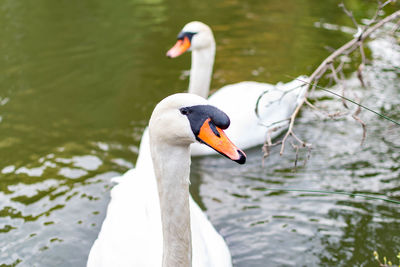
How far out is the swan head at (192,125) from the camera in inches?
92.4

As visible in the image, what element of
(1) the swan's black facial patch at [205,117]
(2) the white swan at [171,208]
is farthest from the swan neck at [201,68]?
(1) the swan's black facial patch at [205,117]

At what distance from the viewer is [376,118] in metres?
6.18

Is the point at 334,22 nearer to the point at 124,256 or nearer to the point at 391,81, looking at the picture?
the point at 391,81

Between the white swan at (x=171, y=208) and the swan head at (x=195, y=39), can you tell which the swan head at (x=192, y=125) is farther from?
the swan head at (x=195, y=39)

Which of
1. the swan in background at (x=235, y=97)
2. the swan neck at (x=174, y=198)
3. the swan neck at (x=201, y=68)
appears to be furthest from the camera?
the swan neck at (x=201, y=68)

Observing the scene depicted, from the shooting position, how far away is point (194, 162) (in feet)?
18.7

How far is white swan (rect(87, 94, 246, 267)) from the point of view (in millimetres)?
2387

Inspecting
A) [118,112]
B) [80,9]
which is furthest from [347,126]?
[80,9]

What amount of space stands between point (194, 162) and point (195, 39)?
143cm

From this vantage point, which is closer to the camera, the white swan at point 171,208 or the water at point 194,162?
the white swan at point 171,208

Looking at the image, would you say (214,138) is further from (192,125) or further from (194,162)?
(194,162)

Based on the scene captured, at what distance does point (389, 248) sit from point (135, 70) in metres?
4.98

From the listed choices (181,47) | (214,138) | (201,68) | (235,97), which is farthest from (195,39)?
(214,138)

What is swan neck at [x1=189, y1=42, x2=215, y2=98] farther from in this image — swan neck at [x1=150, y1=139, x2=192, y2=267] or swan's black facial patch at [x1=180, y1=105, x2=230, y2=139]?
swan's black facial patch at [x1=180, y1=105, x2=230, y2=139]
